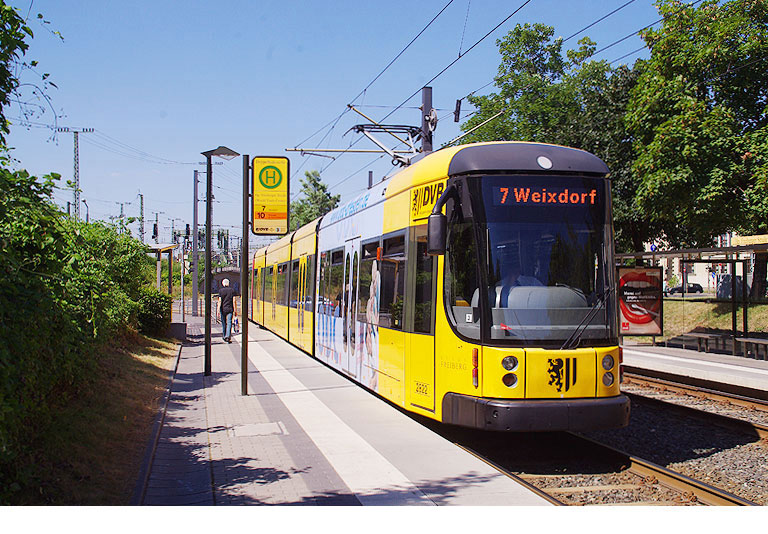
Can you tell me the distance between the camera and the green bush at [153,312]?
73.3 feet

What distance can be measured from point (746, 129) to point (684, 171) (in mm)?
3202

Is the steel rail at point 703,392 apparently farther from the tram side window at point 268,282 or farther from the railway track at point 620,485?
the tram side window at point 268,282

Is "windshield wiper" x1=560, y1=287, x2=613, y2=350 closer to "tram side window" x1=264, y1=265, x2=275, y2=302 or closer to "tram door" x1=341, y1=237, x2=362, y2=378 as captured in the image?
"tram door" x1=341, y1=237, x2=362, y2=378

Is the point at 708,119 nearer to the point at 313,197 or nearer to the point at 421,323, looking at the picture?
the point at 421,323

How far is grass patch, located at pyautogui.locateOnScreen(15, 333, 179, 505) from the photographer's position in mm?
5980

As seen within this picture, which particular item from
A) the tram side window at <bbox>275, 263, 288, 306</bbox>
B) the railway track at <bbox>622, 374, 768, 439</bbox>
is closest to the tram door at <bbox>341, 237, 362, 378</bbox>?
the railway track at <bbox>622, 374, 768, 439</bbox>

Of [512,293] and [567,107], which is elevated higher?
[567,107]

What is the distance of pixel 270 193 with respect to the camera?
12.8 m

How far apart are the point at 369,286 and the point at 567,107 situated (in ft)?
109

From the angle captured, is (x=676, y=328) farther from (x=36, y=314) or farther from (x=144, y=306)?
(x=36, y=314)

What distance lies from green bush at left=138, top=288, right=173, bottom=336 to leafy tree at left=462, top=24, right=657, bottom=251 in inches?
575

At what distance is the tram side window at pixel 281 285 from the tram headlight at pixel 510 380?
14.2 metres

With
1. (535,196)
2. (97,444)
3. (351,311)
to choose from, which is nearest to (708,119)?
(351,311)

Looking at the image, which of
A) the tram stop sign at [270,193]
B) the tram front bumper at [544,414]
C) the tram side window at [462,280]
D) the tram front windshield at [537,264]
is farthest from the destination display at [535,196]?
the tram stop sign at [270,193]
